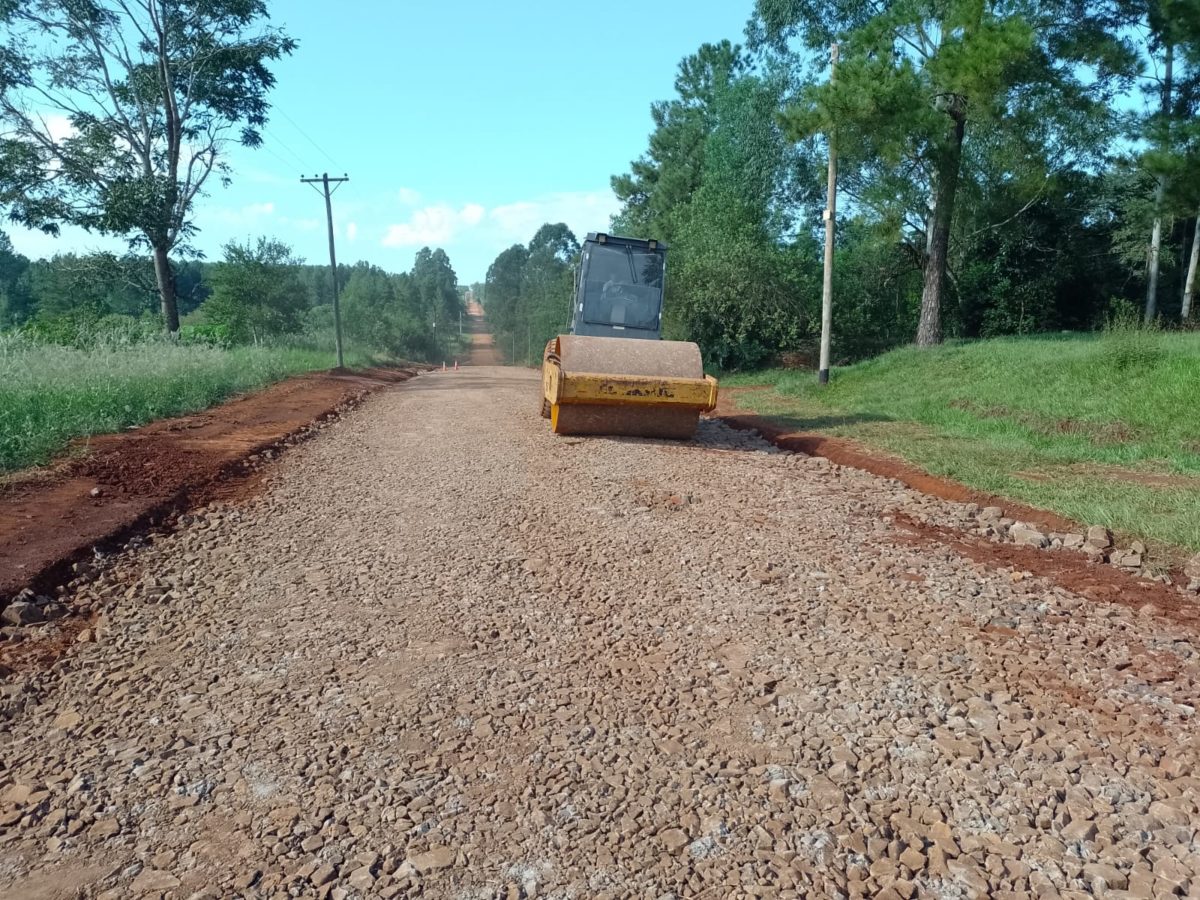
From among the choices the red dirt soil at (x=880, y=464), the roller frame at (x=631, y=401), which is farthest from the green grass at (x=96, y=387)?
the red dirt soil at (x=880, y=464)

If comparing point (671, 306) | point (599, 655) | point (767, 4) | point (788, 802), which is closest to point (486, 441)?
point (599, 655)

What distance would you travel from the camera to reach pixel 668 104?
143 feet

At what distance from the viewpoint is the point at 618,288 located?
13.1m

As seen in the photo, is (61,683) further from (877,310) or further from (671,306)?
(877,310)

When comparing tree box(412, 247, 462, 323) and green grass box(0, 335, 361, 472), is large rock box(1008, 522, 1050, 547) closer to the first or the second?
green grass box(0, 335, 361, 472)

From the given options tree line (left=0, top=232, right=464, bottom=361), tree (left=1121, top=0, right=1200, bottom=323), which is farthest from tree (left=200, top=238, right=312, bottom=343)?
tree (left=1121, top=0, right=1200, bottom=323)

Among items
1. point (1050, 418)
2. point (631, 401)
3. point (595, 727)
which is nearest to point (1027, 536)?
point (595, 727)

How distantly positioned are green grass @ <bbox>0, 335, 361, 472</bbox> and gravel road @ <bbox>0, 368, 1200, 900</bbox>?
390cm

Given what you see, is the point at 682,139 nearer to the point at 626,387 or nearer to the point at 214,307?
the point at 214,307

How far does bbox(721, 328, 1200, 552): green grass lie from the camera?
7301 millimetres

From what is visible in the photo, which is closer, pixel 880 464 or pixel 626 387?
pixel 880 464

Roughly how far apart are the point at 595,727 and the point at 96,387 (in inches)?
436

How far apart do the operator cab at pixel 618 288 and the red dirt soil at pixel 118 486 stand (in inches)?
183

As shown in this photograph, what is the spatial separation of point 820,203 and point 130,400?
23852mm
